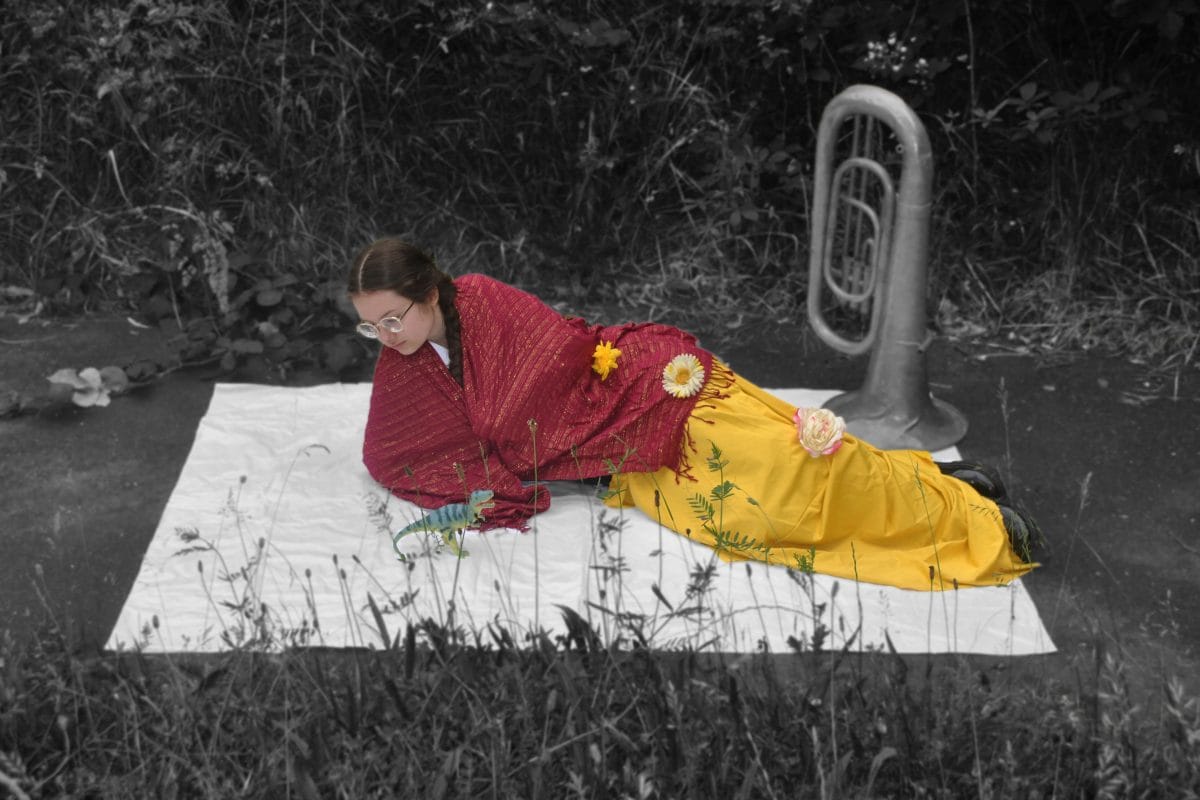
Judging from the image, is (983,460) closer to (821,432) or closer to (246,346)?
(821,432)

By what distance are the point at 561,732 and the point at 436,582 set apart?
2.17ft

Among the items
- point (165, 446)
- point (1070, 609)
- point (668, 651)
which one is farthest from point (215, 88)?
point (1070, 609)

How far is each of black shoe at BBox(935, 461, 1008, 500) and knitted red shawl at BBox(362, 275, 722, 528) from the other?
29.4 inches

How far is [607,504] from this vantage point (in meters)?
4.10

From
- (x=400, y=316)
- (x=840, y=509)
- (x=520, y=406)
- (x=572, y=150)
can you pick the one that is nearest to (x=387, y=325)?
(x=400, y=316)

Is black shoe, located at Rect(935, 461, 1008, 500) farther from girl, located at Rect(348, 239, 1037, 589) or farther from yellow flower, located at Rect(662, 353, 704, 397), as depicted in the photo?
yellow flower, located at Rect(662, 353, 704, 397)

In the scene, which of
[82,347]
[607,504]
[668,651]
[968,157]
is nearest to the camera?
[668,651]

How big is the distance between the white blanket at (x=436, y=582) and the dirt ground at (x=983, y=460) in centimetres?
15

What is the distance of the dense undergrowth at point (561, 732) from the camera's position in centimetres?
271

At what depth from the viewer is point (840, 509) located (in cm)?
382

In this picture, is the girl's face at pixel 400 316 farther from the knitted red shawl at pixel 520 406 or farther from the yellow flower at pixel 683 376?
the yellow flower at pixel 683 376

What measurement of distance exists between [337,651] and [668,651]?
2.70 ft

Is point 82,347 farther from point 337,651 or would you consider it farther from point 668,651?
point 668,651

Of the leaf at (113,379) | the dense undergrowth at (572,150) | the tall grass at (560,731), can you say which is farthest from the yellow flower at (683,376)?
the leaf at (113,379)
